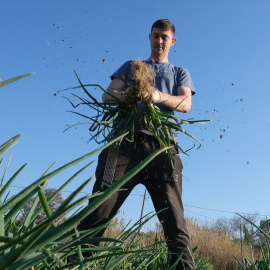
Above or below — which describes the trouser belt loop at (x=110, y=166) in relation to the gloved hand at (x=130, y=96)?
below

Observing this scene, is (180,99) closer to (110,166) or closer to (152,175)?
(152,175)

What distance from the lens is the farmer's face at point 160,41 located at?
3000 mm

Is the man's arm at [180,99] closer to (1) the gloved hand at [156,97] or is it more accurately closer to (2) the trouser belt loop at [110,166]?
(1) the gloved hand at [156,97]

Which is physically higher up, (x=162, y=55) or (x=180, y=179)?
(x=162, y=55)

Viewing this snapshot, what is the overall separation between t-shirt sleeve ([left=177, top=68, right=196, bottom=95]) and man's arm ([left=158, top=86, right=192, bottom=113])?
0.05 metres

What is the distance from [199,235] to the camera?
9.45 meters

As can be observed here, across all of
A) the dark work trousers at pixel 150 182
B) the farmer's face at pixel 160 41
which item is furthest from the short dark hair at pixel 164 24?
the dark work trousers at pixel 150 182

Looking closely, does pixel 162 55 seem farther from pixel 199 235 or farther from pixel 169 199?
pixel 199 235

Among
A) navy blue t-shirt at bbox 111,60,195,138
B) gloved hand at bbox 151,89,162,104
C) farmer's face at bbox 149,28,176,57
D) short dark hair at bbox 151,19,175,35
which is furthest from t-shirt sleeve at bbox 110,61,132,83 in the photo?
gloved hand at bbox 151,89,162,104

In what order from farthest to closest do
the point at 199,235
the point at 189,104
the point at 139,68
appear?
the point at 199,235, the point at 189,104, the point at 139,68

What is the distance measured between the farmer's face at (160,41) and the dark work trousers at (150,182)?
764 millimetres

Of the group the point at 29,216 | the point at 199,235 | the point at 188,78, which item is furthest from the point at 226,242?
the point at 29,216

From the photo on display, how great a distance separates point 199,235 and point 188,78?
7.18 m

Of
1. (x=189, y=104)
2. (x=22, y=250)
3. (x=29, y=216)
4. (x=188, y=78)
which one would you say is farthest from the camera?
(x=188, y=78)
